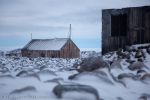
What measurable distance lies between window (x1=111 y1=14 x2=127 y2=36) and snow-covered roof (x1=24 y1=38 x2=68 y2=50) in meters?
10.8

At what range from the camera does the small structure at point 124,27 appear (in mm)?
9633

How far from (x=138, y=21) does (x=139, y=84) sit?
21.3 feet

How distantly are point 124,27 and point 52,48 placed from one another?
11538 mm

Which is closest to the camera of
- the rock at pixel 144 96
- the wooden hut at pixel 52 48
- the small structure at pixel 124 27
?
the rock at pixel 144 96

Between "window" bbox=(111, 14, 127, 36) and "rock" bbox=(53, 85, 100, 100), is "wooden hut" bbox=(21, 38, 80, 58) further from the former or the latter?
"rock" bbox=(53, 85, 100, 100)

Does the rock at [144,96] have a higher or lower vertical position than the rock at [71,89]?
lower

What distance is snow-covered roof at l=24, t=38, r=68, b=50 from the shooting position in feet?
68.8

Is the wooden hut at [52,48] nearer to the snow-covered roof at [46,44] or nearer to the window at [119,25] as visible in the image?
the snow-covered roof at [46,44]

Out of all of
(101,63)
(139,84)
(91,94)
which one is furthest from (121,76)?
(91,94)

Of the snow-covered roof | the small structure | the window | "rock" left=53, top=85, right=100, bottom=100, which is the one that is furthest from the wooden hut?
"rock" left=53, top=85, right=100, bottom=100

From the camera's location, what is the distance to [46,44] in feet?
72.0

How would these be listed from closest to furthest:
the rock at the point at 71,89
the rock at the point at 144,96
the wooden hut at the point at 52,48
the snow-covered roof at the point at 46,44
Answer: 1. the rock at the point at 71,89
2. the rock at the point at 144,96
3. the wooden hut at the point at 52,48
4. the snow-covered roof at the point at 46,44

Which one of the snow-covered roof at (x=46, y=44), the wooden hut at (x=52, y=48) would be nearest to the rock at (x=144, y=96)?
the wooden hut at (x=52, y=48)

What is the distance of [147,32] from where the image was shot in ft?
31.5
